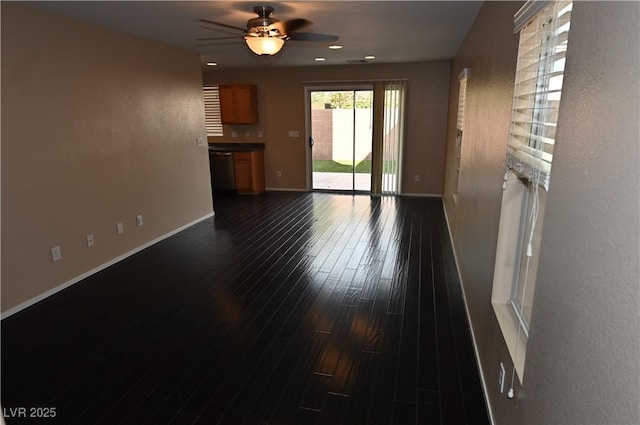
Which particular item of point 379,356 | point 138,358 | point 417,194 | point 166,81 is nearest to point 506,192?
point 379,356

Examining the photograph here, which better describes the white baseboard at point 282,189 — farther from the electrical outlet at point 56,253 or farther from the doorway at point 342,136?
the electrical outlet at point 56,253

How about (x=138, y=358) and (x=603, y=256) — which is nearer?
(x=603, y=256)

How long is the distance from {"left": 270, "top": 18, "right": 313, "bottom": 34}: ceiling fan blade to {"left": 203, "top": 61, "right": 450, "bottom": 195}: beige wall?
4116mm

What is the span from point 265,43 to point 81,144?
1998 mm

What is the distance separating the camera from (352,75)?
6945mm

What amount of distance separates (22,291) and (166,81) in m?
2.84

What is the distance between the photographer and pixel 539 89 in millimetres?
1414

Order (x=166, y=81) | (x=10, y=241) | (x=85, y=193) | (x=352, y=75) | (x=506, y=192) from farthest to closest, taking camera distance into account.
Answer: (x=352, y=75) → (x=166, y=81) → (x=85, y=193) → (x=10, y=241) → (x=506, y=192)

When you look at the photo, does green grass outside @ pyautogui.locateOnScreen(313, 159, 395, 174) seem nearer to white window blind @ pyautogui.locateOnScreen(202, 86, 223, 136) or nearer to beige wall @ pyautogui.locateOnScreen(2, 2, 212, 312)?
white window blind @ pyautogui.locateOnScreen(202, 86, 223, 136)

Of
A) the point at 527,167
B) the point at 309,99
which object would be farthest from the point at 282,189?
the point at 527,167

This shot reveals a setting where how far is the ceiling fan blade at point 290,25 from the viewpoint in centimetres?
287

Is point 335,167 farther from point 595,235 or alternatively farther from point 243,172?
point 595,235

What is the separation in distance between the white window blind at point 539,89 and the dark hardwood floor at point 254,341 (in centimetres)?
133

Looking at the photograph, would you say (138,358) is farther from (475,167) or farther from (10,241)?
(475,167)
